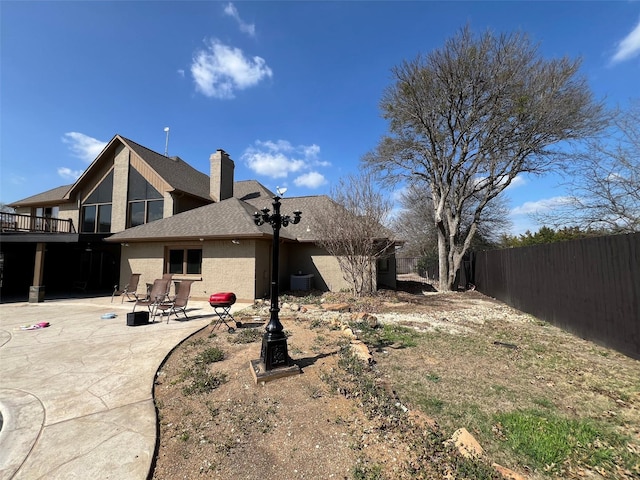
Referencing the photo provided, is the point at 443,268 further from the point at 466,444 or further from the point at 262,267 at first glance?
the point at 466,444

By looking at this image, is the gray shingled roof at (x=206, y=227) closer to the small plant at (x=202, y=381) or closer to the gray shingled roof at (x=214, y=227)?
the gray shingled roof at (x=214, y=227)

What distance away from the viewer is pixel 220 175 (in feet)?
56.1

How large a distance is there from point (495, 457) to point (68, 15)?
13456 millimetres

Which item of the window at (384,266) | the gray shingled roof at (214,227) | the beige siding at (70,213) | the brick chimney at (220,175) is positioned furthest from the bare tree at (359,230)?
the beige siding at (70,213)

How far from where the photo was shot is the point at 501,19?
12.1 m

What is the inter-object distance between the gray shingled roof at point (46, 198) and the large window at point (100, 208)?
7.42 ft

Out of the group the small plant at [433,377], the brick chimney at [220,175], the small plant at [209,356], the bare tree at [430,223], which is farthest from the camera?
the bare tree at [430,223]

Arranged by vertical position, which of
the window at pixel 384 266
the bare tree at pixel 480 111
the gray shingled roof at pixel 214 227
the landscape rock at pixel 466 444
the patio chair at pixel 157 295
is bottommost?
the landscape rock at pixel 466 444

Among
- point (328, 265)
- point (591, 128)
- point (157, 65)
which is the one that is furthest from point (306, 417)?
point (591, 128)

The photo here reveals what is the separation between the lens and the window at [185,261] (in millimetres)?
12312

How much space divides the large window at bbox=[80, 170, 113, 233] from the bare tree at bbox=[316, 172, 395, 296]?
1424 cm

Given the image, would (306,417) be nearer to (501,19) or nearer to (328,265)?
(328,265)

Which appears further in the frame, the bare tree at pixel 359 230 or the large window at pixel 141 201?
the large window at pixel 141 201

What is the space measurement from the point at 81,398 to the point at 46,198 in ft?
76.4
